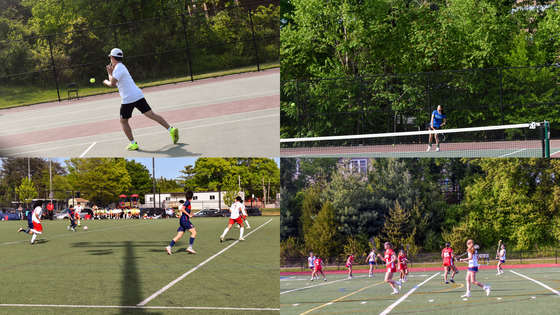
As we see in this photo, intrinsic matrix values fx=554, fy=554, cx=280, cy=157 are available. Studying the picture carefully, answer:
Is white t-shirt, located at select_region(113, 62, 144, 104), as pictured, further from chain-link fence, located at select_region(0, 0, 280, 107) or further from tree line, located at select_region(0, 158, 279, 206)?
Result: chain-link fence, located at select_region(0, 0, 280, 107)

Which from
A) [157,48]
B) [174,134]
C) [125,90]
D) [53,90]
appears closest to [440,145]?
[174,134]

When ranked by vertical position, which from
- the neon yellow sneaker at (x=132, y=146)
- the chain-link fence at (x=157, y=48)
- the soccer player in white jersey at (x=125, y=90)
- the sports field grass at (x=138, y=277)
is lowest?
the sports field grass at (x=138, y=277)

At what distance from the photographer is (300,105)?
25.9m

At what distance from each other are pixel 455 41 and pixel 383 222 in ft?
35.0

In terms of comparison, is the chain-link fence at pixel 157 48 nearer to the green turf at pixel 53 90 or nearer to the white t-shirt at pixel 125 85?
the green turf at pixel 53 90

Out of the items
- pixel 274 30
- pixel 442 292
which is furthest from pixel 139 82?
pixel 442 292

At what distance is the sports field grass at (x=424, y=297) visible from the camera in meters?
13.7

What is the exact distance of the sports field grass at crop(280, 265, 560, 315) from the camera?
13719 millimetres

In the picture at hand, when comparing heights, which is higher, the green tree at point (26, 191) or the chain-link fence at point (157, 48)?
the chain-link fence at point (157, 48)

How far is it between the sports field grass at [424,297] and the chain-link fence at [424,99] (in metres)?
8.02

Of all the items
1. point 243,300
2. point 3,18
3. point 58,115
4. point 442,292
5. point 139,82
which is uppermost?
point 3,18

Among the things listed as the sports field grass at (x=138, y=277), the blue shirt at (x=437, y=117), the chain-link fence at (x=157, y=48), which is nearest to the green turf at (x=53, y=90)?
the chain-link fence at (x=157, y=48)

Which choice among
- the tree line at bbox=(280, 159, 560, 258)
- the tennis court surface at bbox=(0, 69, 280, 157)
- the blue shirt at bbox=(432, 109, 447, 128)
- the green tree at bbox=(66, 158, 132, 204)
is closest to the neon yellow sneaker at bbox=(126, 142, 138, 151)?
the tennis court surface at bbox=(0, 69, 280, 157)

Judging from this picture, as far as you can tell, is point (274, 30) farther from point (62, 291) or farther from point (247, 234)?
point (62, 291)
